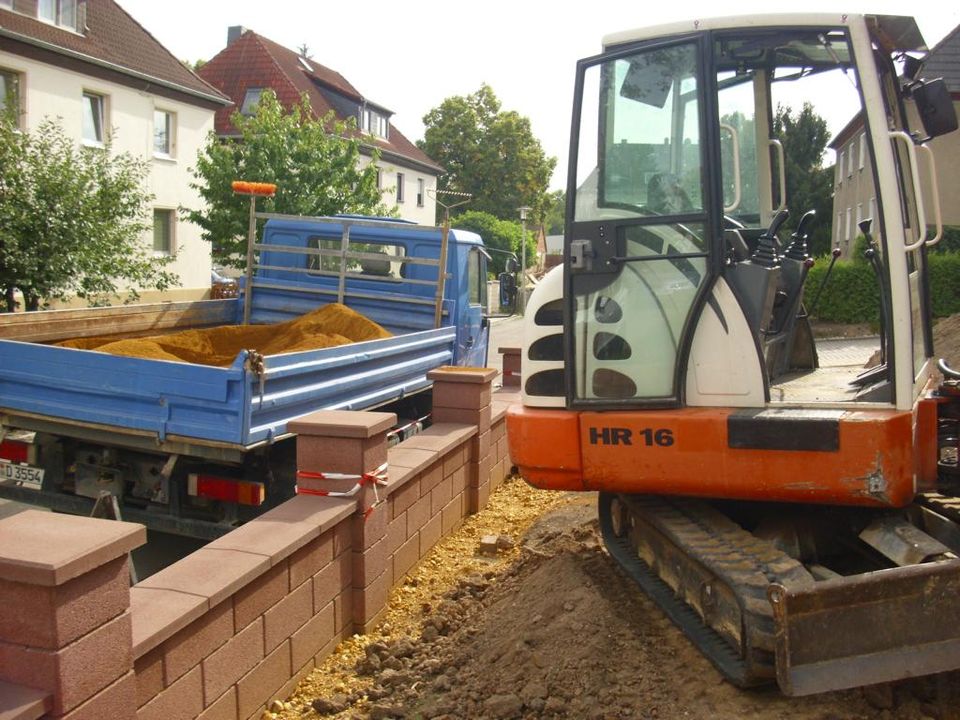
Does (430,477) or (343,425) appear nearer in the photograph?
(343,425)

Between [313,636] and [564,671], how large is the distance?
123 centimetres

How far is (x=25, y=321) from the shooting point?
22.8 ft

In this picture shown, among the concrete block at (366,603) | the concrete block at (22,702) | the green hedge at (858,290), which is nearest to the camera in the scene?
the concrete block at (22,702)

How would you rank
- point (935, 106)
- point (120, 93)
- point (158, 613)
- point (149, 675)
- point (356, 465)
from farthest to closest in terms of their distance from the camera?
point (120, 93)
point (356, 465)
point (935, 106)
point (158, 613)
point (149, 675)

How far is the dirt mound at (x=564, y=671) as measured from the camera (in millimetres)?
3717

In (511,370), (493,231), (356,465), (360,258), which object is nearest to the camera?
(356,465)

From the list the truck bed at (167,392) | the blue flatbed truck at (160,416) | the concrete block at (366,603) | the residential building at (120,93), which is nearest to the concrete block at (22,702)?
the blue flatbed truck at (160,416)

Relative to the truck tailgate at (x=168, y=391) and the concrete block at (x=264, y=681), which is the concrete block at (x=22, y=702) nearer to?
the concrete block at (x=264, y=681)

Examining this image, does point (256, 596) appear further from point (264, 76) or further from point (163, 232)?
point (264, 76)

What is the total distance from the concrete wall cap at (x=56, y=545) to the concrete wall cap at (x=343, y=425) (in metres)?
1.98

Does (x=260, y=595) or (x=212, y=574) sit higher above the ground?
(x=212, y=574)

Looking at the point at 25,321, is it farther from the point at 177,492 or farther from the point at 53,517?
the point at 53,517

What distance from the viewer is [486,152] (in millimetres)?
55188

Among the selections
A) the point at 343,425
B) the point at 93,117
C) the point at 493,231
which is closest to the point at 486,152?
the point at 493,231
